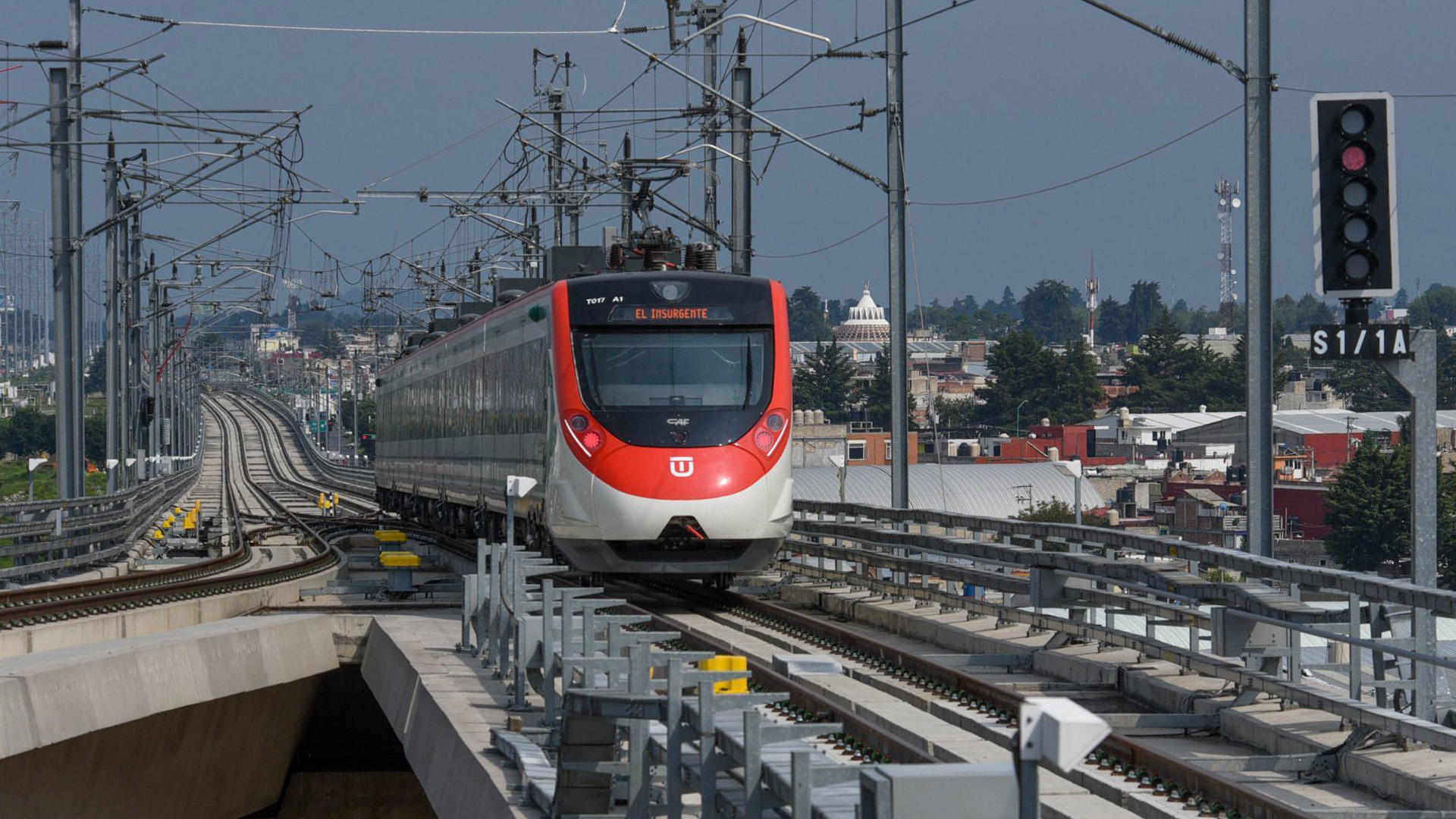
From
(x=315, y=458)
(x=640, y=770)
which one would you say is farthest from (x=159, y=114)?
(x=315, y=458)

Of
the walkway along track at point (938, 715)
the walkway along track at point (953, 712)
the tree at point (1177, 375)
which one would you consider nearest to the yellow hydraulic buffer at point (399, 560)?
the walkway along track at point (938, 715)

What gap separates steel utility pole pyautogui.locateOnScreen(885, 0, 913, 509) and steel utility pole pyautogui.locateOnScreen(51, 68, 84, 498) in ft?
42.7

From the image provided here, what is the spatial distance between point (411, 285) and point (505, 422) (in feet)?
141

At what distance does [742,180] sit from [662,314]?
9.83m

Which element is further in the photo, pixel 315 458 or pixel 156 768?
pixel 315 458

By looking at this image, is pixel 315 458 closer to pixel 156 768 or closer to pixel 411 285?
pixel 411 285

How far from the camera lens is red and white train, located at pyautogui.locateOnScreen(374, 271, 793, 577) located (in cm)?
2044

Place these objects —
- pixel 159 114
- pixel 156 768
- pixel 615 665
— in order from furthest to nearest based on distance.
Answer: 1. pixel 159 114
2. pixel 156 768
3. pixel 615 665

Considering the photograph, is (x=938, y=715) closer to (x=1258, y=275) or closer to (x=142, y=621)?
(x=1258, y=275)

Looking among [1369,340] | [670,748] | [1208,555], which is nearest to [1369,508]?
[1208,555]

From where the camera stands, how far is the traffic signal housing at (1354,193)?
12.7 meters

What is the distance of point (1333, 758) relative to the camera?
36.1 ft

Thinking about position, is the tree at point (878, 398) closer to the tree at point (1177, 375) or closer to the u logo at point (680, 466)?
the tree at point (1177, 375)

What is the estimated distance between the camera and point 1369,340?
12688 mm
